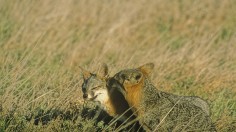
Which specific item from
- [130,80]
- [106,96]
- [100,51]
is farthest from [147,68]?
[100,51]

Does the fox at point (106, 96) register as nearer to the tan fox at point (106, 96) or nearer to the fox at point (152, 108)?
the tan fox at point (106, 96)

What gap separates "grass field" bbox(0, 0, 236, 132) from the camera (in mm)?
7559

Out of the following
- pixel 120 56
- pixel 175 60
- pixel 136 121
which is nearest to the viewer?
pixel 136 121

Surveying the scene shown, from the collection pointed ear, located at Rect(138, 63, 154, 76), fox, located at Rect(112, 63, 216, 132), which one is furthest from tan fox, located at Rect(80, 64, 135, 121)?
pointed ear, located at Rect(138, 63, 154, 76)

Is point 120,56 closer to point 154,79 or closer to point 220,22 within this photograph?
point 154,79

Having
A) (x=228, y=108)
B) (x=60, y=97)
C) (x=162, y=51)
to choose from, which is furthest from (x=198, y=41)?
(x=60, y=97)

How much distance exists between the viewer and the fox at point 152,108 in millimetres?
6902

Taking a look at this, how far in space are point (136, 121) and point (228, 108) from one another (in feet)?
6.22

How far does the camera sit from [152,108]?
277 inches

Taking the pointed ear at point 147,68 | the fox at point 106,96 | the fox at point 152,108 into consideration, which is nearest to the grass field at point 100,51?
the fox at point 106,96

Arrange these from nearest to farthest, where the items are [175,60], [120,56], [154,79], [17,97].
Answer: [17,97] → [154,79] → [175,60] → [120,56]

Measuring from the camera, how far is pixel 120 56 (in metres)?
11.1

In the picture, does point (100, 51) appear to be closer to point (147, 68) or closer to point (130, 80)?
point (147, 68)

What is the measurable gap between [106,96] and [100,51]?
4321 millimetres
